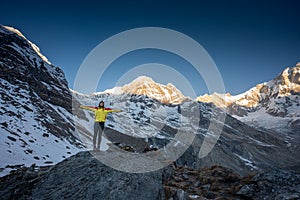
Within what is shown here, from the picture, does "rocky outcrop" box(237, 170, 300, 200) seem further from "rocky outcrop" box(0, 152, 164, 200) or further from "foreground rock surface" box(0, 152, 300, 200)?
"rocky outcrop" box(0, 152, 164, 200)

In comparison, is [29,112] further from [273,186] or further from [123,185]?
[273,186]

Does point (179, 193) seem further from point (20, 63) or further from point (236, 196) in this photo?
point (20, 63)

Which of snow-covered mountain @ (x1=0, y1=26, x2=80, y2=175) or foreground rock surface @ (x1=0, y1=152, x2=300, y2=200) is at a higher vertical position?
snow-covered mountain @ (x1=0, y1=26, x2=80, y2=175)

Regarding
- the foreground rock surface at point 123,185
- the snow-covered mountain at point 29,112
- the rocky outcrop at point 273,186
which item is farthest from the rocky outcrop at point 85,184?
the snow-covered mountain at point 29,112

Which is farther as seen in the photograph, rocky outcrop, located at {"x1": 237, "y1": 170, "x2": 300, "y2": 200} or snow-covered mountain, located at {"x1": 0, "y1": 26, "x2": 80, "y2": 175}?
snow-covered mountain, located at {"x1": 0, "y1": 26, "x2": 80, "y2": 175}

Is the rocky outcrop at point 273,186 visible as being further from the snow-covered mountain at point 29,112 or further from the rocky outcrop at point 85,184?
the snow-covered mountain at point 29,112

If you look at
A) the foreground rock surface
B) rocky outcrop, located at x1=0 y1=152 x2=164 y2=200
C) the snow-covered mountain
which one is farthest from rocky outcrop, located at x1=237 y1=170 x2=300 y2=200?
the snow-covered mountain

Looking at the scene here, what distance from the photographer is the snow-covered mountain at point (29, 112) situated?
94.8 feet

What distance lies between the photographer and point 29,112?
51.9 meters

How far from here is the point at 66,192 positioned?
9.72m

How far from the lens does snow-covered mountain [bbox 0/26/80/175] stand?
2889cm

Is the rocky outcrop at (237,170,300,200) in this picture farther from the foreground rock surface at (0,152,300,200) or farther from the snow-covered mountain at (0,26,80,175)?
the snow-covered mountain at (0,26,80,175)

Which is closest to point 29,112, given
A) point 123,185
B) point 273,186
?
point 123,185

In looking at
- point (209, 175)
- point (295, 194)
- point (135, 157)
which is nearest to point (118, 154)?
point (135, 157)
